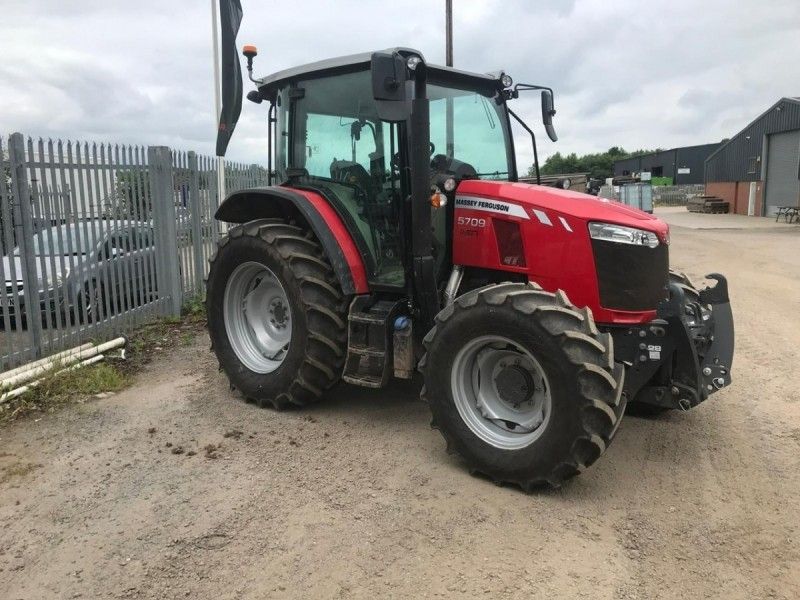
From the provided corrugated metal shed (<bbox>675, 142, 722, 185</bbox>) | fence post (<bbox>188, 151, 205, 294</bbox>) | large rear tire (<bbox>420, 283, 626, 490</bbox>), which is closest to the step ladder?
large rear tire (<bbox>420, 283, 626, 490</bbox>)

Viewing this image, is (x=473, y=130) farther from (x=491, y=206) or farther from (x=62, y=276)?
(x=62, y=276)

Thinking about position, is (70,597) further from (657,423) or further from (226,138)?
(226,138)

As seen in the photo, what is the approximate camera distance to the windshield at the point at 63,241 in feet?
18.5

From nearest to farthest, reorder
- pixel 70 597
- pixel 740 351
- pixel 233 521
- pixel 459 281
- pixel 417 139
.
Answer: pixel 70 597, pixel 233 521, pixel 417 139, pixel 459 281, pixel 740 351

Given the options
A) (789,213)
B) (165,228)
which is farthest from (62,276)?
(789,213)

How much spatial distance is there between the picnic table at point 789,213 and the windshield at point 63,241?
28.0m

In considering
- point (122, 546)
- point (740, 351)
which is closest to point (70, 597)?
point (122, 546)

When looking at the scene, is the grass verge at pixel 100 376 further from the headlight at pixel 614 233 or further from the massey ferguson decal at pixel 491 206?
the headlight at pixel 614 233

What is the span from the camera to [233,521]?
3.24m

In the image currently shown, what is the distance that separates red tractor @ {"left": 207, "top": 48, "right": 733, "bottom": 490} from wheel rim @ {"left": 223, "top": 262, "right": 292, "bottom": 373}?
0.05ft

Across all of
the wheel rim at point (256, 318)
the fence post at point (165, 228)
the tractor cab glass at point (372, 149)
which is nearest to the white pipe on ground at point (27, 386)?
the wheel rim at point (256, 318)

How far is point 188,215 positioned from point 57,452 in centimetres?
482

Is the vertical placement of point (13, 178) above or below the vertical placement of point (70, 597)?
above

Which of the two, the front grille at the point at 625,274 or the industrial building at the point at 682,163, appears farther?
the industrial building at the point at 682,163
